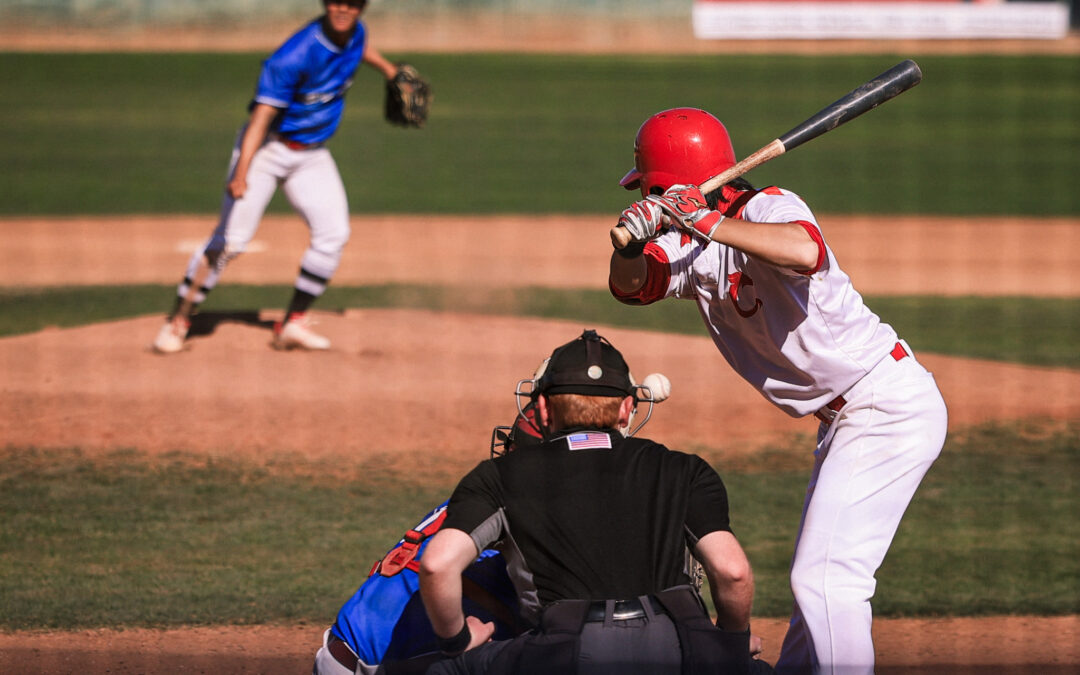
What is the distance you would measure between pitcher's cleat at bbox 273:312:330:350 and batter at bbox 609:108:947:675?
459cm

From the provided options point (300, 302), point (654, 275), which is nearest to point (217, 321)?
point (300, 302)

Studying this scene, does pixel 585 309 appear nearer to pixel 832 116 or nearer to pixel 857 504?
pixel 832 116

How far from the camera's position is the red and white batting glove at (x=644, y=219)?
10.00ft

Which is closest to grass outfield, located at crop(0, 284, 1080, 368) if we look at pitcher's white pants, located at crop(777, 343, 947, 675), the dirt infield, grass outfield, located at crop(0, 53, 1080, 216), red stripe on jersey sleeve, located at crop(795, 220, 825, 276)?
the dirt infield

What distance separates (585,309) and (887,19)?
2413 centimetres

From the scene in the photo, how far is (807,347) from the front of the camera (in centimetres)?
327

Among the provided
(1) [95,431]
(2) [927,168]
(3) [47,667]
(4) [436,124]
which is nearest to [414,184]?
(4) [436,124]

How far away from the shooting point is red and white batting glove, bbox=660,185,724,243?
118 inches

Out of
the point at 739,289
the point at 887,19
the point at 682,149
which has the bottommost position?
the point at 739,289

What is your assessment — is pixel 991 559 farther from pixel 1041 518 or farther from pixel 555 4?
pixel 555 4

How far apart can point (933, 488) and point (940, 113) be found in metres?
21.7

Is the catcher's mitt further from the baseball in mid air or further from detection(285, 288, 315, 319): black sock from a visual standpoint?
the baseball in mid air

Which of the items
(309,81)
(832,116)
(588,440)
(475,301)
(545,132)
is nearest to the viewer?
(588,440)

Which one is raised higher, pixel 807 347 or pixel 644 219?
pixel 644 219
